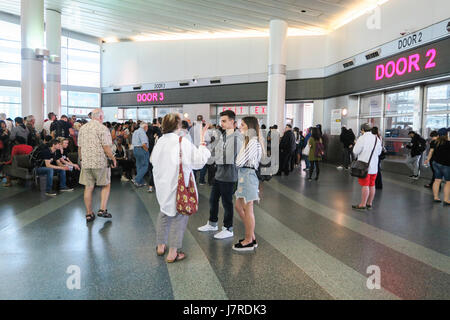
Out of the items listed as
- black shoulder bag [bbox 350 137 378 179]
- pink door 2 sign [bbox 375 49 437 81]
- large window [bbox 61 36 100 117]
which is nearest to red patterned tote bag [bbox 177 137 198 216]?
black shoulder bag [bbox 350 137 378 179]

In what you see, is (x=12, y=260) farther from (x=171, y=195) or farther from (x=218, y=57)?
(x=218, y=57)

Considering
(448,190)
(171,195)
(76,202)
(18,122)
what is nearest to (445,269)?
(171,195)

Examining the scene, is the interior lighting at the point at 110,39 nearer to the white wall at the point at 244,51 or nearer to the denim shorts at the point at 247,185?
the white wall at the point at 244,51

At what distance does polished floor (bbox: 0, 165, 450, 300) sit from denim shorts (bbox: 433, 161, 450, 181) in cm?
83

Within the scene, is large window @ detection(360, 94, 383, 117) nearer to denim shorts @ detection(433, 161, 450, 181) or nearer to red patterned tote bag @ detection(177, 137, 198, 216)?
denim shorts @ detection(433, 161, 450, 181)

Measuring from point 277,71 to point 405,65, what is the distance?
18.0 feet

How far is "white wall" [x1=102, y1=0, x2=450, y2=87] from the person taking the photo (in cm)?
1008

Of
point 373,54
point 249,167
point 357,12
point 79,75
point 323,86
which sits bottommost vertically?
point 249,167

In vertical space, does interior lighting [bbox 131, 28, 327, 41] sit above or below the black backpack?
above

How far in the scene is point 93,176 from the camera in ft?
16.1

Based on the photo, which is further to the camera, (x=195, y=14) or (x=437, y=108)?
(x=195, y=14)

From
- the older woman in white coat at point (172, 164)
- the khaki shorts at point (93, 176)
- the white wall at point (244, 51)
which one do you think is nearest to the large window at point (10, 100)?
the white wall at point (244, 51)

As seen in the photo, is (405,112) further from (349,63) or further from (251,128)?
(251,128)

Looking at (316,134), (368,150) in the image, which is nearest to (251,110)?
(316,134)
